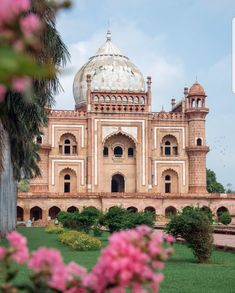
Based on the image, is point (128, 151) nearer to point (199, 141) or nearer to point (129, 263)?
point (199, 141)

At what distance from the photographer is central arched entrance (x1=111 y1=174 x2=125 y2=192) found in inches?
1625

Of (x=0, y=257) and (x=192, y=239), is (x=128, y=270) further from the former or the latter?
(x=192, y=239)

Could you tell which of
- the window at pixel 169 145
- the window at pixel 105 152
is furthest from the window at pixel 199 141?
the window at pixel 105 152

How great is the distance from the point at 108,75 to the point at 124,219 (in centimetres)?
2579

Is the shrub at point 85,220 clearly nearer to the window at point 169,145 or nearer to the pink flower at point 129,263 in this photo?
the window at point 169,145

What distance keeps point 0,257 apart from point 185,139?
39485mm

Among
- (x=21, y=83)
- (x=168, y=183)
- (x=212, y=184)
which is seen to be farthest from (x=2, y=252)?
(x=212, y=184)

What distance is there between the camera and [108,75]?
44562 millimetres

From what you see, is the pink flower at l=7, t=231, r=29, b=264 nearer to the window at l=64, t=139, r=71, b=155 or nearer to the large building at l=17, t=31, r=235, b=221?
the large building at l=17, t=31, r=235, b=221

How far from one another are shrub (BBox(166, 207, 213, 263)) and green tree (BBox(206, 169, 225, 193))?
43176 mm

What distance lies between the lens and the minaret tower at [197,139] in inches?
1564

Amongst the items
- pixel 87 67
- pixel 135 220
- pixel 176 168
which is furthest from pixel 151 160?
pixel 135 220

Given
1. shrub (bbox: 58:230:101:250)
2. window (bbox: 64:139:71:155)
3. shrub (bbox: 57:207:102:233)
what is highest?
window (bbox: 64:139:71:155)

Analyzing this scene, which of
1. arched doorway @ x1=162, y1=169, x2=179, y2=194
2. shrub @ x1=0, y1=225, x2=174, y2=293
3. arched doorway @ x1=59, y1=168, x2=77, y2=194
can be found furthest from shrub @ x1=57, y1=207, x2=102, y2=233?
shrub @ x1=0, y1=225, x2=174, y2=293
